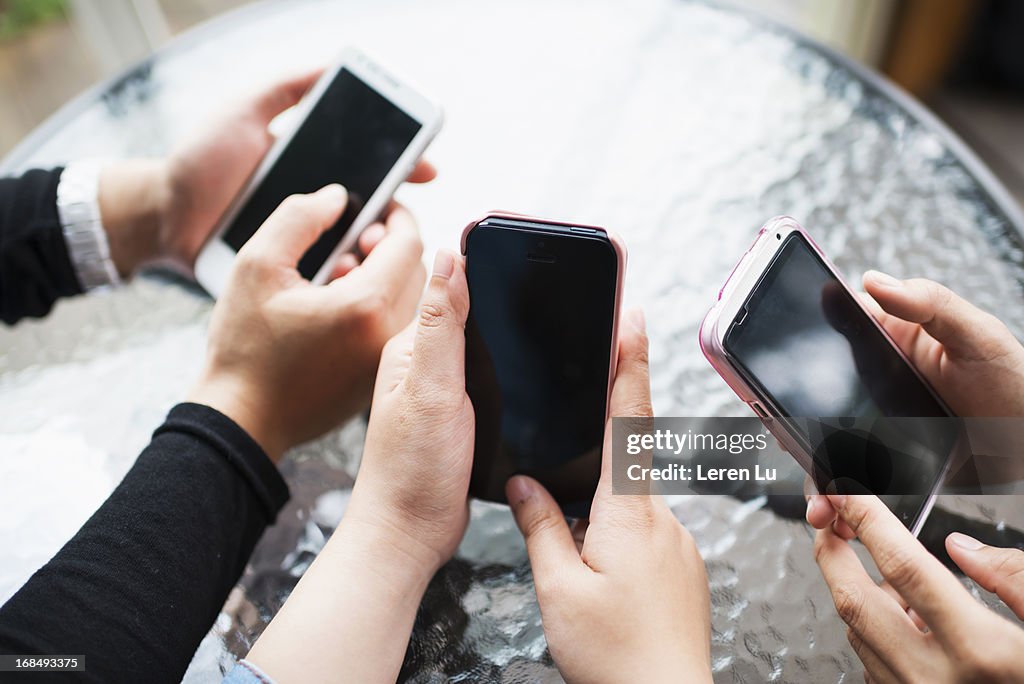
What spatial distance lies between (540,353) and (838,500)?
0.20 metres

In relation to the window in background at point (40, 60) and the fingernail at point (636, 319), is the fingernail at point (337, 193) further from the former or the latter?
the window in background at point (40, 60)

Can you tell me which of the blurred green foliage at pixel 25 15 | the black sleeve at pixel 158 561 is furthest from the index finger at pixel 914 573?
the blurred green foliage at pixel 25 15

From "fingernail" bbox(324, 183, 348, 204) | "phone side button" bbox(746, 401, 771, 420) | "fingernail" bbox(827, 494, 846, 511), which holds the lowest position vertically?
"fingernail" bbox(827, 494, 846, 511)

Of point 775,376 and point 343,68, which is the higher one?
point 343,68

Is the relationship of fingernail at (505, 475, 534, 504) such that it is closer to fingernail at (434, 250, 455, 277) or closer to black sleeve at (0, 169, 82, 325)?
fingernail at (434, 250, 455, 277)

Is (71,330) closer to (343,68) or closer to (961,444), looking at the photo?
(343,68)

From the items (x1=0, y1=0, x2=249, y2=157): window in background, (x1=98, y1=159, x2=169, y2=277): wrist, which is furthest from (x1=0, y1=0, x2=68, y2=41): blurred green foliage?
(x1=98, y1=159, x2=169, y2=277): wrist

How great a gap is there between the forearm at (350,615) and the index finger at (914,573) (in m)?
0.26

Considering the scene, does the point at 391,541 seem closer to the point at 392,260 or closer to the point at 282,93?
the point at 392,260

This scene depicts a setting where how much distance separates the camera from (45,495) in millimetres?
541

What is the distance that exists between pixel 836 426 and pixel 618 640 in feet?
0.65

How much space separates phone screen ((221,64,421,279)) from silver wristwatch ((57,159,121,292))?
0.36 ft

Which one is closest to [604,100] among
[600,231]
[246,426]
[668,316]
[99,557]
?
[668,316]

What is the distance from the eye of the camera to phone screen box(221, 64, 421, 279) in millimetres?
590
